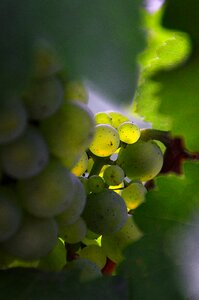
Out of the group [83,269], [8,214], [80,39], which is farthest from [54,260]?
[80,39]

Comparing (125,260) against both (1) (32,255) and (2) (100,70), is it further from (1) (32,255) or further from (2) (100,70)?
(2) (100,70)

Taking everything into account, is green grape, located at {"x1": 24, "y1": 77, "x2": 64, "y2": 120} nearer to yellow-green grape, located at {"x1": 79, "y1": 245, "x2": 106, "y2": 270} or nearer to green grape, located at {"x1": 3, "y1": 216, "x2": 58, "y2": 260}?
green grape, located at {"x1": 3, "y1": 216, "x2": 58, "y2": 260}

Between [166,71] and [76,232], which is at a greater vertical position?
[166,71]

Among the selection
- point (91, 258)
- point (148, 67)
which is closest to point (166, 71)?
point (148, 67)

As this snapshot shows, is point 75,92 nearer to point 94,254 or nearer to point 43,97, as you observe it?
point 43,97

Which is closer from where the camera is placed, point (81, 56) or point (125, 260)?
point (81, 56)

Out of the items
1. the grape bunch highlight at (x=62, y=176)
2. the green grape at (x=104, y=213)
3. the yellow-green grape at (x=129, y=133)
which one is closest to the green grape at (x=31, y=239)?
the grape bunch highlight at (x=62, y=176)
